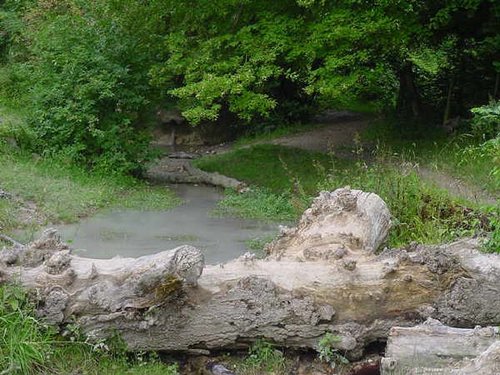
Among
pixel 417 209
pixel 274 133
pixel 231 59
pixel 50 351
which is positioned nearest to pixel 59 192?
pixel 231 59

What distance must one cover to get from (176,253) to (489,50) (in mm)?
11125

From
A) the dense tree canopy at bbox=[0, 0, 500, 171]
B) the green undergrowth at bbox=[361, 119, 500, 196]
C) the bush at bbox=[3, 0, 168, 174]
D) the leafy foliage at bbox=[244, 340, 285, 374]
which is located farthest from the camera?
the bush at bbox=[3, 0, 168, 174]

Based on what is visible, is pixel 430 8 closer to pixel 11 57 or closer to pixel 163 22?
pixel 163 22

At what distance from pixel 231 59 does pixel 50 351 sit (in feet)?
25.9

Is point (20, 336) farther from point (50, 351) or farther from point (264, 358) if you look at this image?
point (264, 358)

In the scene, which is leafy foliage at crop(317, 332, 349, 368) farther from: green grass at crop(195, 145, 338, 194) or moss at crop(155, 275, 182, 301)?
green grass at crop(195, 145, 338, 194)

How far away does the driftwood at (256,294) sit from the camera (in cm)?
517

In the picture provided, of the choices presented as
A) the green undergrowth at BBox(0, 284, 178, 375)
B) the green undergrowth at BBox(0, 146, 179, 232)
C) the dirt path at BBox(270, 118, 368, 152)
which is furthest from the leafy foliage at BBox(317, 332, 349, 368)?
the dirt path at BBox(270, 118, 368, 152)

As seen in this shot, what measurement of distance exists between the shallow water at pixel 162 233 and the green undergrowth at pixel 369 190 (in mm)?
627

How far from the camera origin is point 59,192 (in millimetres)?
11461

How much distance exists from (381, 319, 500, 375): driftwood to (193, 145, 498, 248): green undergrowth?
1.20 metres

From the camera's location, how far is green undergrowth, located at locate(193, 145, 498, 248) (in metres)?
7.86

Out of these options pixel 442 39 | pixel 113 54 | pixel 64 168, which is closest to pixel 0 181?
pixel 64 168

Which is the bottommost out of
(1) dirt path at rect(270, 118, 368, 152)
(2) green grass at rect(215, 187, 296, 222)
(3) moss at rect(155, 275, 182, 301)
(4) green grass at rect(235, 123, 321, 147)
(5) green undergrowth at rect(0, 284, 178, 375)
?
(4) green grass at rect(235, 123, 321, 147)
